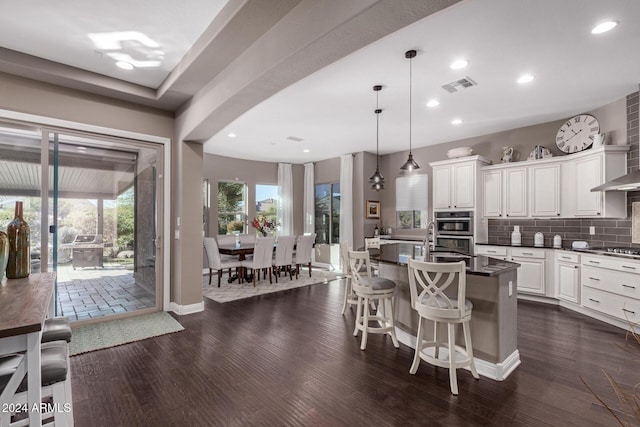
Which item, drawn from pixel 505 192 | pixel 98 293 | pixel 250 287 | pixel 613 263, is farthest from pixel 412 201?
pixel 98 293

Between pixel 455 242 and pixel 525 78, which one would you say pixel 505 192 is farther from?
pixel 525 78

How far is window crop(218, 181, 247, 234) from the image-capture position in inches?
311

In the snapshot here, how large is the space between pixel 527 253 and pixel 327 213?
4.85 meters

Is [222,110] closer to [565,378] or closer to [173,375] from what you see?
[173,375]

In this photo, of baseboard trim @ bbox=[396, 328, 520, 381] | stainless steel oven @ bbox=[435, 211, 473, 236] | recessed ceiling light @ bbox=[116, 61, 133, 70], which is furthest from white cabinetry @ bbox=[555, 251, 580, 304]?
recessed ceiling light @ bbox=[116, 61, 133, 70]

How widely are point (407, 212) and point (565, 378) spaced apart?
4779 mm

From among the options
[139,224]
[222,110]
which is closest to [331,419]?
[222,110]

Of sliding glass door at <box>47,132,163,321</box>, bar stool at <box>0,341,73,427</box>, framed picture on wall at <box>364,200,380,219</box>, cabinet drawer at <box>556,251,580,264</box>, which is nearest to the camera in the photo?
bar stool at <box>0,341,73,427</box>

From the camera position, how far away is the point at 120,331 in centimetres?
363

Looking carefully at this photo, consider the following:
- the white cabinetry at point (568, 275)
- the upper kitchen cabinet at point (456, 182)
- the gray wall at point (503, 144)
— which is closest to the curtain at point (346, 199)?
the gray wall at point (503, 144)

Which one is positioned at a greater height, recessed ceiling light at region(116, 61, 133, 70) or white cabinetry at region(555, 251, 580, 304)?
recessed ceiling light at region(116, 61, 133, 70)

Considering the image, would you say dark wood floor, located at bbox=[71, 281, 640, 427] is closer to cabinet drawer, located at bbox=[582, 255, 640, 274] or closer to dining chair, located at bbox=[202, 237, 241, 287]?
cabinet drawer, located at bbox=[582, 255, 640, 274]

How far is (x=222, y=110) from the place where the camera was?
335 centimetres

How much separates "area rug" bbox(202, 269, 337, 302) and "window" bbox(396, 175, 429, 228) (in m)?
2.11
